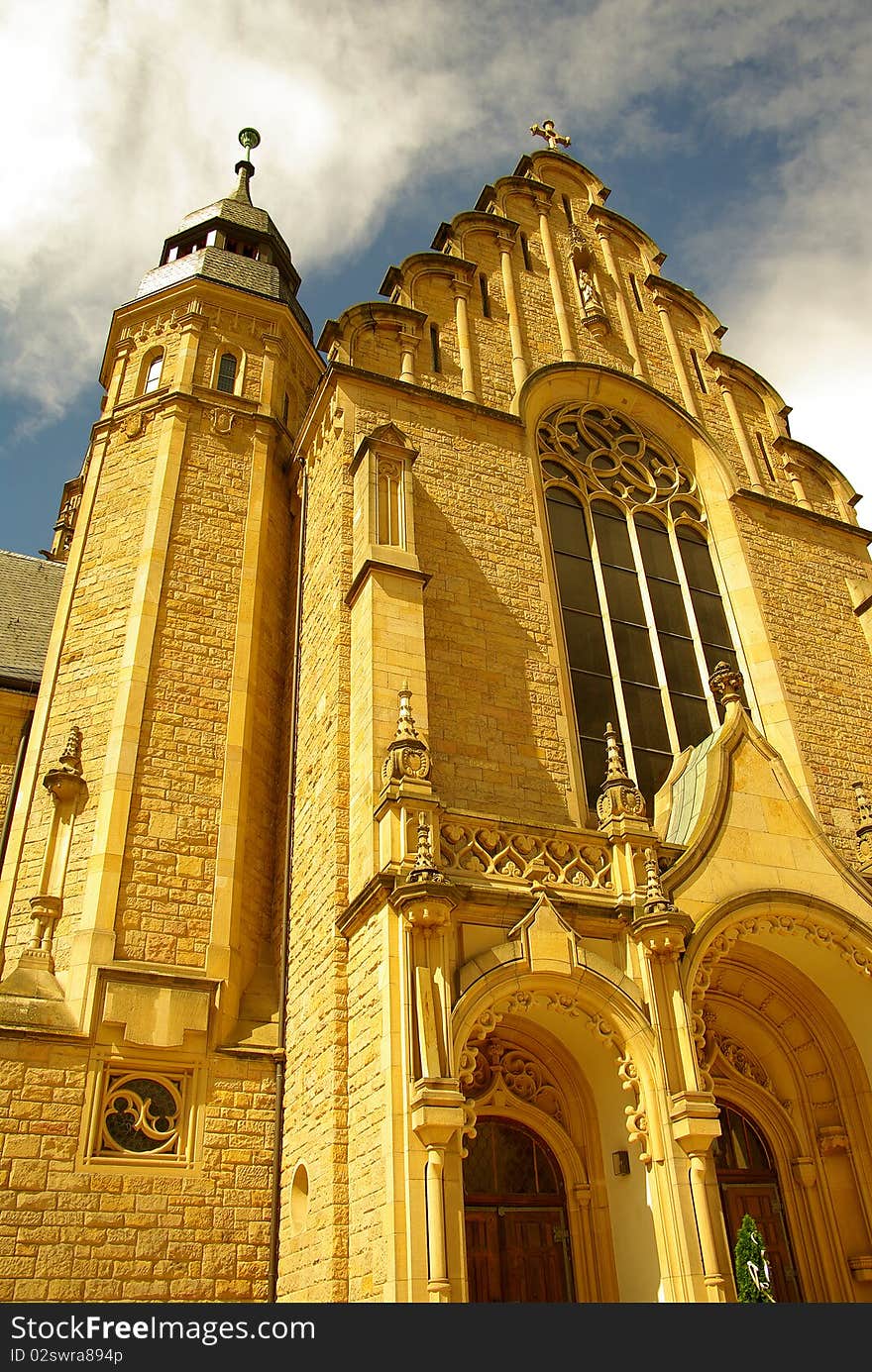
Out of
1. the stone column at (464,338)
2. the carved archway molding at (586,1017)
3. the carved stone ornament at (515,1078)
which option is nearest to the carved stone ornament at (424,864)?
the carved archway molding at (586,1017)

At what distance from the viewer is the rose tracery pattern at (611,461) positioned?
16.0m

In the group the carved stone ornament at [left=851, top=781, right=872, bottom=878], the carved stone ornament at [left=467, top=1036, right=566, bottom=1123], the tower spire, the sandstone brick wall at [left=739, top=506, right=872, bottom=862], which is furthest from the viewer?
the tower spire

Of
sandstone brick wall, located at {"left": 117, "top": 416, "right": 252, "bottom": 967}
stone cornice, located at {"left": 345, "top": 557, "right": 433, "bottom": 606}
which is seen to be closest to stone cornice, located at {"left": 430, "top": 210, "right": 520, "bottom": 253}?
sandstone brick wall, located at {"left": 117, "top": 416, "right": 252, "bottom": 967}

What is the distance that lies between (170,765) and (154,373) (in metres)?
7.89

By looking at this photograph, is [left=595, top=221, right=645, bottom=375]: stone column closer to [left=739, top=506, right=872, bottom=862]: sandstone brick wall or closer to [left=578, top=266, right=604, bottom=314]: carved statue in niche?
[left=578, top=266, right=604, bottom=314]: carved statue in niche

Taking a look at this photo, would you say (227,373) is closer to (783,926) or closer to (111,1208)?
(783,926)

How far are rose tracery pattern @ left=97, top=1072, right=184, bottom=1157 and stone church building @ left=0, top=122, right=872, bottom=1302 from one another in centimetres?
4

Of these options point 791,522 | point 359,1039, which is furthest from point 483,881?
point 791,522

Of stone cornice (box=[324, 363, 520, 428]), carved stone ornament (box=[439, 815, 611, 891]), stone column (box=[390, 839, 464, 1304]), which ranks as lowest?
stone column (box=[390, 839, 464, 1304])

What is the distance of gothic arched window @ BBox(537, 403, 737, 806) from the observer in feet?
45.1

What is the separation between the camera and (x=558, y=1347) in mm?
5977

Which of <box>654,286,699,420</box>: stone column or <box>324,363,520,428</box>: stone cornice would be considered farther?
<box>654,286,699,420</box>: stone column

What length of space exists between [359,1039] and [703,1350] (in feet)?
12.0

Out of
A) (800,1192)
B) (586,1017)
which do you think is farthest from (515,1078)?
(800,1192)
